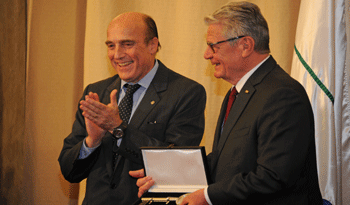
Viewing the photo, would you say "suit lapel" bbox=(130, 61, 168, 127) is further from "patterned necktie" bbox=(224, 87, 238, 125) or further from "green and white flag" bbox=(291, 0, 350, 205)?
"green and white flag" bbox=(291, 0, 350, 205)

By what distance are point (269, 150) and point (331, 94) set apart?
1193 mm

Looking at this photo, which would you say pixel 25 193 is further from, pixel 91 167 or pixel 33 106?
pixel 91 167

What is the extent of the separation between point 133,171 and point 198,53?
192 cm

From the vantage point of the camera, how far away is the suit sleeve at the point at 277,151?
162 centimetres

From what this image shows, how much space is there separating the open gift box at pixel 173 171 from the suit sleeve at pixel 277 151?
0.20 metres

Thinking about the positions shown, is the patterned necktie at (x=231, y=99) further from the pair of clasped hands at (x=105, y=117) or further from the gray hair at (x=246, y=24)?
the pair of clasped hands at (x=105, y=117)

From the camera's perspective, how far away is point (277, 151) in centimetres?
163

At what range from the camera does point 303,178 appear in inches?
68.2

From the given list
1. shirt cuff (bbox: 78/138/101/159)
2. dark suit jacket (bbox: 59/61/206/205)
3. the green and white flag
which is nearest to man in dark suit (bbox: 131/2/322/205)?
dark suit jacket (bbox: 59/61/206/205)

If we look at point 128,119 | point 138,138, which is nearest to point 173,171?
point 138,138

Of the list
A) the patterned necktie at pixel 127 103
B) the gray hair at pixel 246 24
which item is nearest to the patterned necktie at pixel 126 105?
the patterned necktie at pixel 127 103

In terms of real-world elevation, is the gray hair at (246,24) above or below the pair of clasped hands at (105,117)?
above

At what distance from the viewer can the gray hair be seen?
198 centimetres

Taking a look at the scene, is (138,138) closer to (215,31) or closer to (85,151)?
(85,151)
